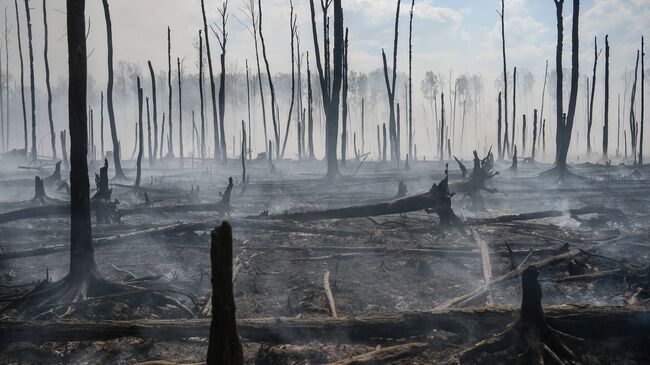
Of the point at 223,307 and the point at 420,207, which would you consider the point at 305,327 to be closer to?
the point at 223,307

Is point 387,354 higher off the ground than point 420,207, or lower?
lower

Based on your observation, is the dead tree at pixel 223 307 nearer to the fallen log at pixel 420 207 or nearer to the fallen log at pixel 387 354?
the fallen log at pixel 387 354

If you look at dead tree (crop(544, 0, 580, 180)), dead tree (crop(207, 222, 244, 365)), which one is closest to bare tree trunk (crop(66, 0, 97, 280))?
dead tree (crop(207, 222, 244, 365))

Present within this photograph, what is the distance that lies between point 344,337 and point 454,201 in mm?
9719

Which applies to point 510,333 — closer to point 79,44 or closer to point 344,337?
point 344,337

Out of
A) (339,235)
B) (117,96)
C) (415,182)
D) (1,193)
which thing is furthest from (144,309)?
(117,96)

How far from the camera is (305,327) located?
3.88m

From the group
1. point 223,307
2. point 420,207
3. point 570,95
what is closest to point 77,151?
point 223,307

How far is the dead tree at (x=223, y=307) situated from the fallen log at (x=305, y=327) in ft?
4.12

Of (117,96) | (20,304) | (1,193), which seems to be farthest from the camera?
(117,96)

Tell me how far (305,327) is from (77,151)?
328 cm

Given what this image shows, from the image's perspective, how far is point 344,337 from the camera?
3.86m

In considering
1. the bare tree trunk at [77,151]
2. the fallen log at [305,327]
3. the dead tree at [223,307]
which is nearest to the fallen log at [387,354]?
the fallen log at [305,327]

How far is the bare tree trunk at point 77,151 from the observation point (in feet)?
16.4
